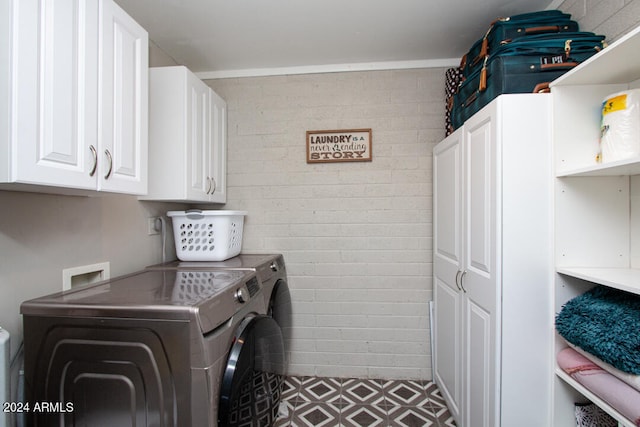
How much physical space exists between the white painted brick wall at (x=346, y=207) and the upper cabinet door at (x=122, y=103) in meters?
1.05

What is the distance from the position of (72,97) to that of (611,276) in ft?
6.62

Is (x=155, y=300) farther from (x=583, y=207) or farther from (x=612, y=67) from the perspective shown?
(x=612, y=67)

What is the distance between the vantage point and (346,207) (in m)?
2.31

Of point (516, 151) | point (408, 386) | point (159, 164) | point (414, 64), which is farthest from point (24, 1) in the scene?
point (408, 386)

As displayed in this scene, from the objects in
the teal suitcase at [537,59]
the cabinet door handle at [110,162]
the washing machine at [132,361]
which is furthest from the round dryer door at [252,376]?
the teal suitcase at [537,59]

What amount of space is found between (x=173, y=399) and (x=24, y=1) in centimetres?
130

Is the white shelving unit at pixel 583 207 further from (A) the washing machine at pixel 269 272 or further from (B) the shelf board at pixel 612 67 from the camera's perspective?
(A) the washing machine at pixel 269 272

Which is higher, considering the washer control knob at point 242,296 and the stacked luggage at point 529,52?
the stacked luggage at point 529,52

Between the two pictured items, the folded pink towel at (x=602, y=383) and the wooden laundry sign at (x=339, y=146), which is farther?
the wooden laundry sign at (x=339, y=146)

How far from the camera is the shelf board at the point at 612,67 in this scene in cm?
94

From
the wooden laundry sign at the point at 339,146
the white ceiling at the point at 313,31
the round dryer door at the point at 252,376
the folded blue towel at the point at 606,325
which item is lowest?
the round dryer door at the point at 252,376

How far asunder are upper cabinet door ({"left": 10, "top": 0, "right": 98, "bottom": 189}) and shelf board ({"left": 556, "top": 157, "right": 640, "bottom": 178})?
183cm

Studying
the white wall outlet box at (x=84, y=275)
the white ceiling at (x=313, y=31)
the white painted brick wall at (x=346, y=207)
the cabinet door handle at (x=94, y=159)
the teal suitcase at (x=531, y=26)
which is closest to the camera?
the cabinet door handle at (x=94, y=159)

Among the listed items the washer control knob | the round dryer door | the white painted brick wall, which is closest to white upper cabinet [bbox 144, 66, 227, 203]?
the white painted brick wall
